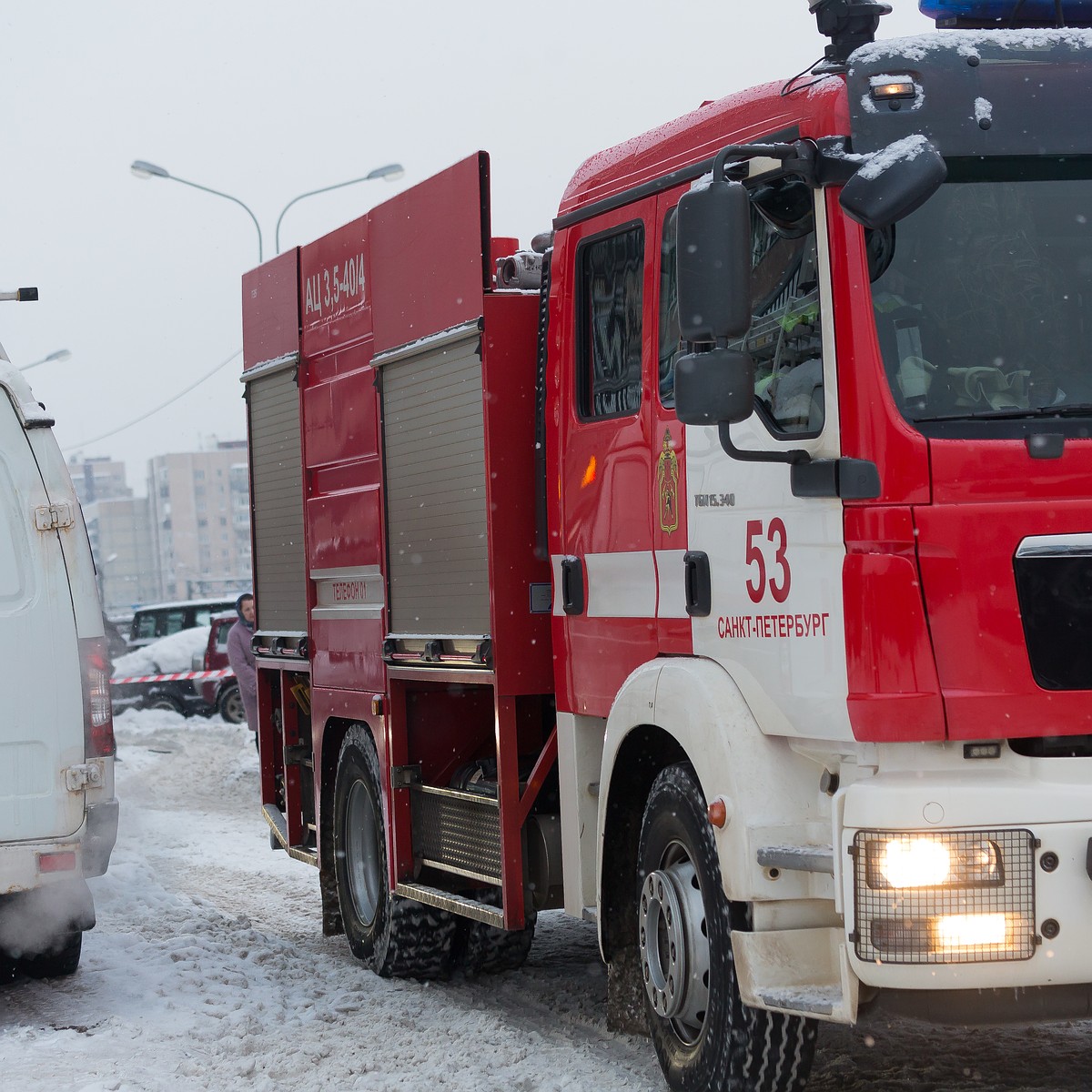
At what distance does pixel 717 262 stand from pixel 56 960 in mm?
4753

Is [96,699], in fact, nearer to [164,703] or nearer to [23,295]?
[23,295]

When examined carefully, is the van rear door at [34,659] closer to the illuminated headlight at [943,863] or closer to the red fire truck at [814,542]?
the red fire truck at [814,542]

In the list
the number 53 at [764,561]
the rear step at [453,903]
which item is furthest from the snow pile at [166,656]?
the number 53 at [764,561]

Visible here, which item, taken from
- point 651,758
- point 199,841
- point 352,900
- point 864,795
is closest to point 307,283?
point 352,900

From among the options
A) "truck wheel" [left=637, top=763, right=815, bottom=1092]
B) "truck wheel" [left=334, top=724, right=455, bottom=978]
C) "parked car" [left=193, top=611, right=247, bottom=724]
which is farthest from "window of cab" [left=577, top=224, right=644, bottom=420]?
"parked car" [left=193, top=611, right=247, bottom=724]

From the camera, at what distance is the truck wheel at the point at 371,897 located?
7836 mm

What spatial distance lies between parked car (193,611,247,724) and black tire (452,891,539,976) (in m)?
18.1

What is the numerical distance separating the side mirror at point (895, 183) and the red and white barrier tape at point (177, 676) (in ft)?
73.2

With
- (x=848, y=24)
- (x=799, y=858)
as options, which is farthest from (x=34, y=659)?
(x=848, y=24)

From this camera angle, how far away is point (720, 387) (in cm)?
462

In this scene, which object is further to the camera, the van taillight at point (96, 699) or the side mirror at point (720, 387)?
the van taillight at point (96, 699)

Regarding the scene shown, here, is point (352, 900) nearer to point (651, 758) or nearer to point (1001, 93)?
point (651, 758)

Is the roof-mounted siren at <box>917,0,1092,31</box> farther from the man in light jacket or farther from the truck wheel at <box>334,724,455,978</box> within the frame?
the man in light jacket

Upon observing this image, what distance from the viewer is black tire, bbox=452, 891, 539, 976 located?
790 centimetres
